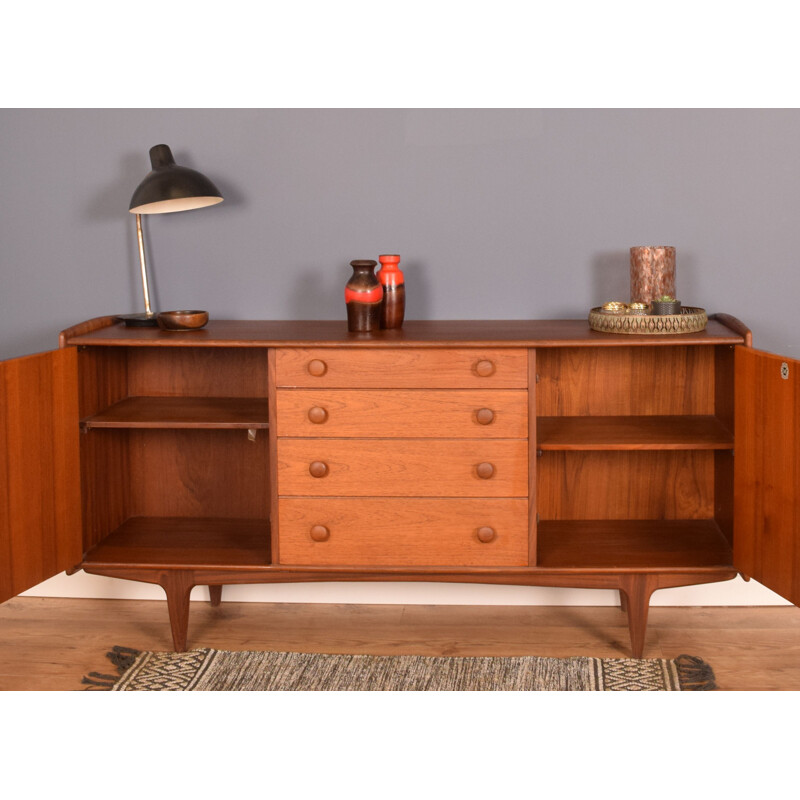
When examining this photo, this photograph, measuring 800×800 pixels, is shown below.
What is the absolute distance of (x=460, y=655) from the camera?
9.79 feet

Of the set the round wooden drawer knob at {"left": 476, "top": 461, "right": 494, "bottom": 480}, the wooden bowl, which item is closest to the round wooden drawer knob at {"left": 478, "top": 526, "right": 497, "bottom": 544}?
the round wooden drawer knob at {"left": 476, "top": 461, "right": 494, "bottom": 480}

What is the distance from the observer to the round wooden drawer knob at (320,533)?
285 cm

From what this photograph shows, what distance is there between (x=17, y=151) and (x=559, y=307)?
1847mm

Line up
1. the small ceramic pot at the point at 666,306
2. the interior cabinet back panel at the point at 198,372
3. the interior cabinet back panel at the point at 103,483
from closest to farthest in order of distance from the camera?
1. the small ceramic pot at the point at 666,306
2. the interior cabinet back panel at the point at 103,483
3. the interior cabinet back panel at the point at 198,372

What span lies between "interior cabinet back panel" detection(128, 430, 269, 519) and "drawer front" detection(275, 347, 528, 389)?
60 cm

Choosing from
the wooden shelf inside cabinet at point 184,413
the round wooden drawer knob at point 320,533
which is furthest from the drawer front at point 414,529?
the wooden shelf inside cabinet at point 184,413

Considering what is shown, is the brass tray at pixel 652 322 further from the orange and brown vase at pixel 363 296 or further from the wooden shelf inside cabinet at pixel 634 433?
the orange and brown vase at pixel 363 296

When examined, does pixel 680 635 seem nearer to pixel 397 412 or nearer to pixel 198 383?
pixel 397 412

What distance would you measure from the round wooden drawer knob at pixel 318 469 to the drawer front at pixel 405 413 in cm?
8

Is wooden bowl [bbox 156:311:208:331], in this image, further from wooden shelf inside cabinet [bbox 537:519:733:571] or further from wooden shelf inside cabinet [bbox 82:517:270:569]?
wooden shelf inside cabinet [bbox 537:519:733:571]

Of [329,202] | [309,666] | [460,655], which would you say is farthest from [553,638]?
[329,202]

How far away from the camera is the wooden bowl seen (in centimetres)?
297

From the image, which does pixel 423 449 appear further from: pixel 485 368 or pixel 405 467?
pixel 485 368

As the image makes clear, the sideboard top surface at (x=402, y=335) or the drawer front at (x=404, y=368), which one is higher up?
the sideboard top surface at (x=402, y=335)
